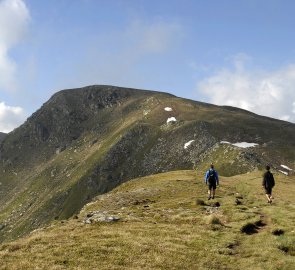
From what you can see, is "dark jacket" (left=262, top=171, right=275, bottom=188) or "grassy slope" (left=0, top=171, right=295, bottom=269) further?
"dark jacket" (left=262, top=171, right=275, bottom=188)

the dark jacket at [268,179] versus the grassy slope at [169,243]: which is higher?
the dark jacket at [268,179]

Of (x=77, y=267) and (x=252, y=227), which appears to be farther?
(x=252, y=227)

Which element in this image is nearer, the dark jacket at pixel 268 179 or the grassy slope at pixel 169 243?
the grassy slope at pixel 169 243

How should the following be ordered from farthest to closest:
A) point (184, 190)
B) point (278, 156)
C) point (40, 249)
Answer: point (278, 156) < point (184, 190) < point (40, 249)

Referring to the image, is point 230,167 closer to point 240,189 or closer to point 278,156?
point 278,156

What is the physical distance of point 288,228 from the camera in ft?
108

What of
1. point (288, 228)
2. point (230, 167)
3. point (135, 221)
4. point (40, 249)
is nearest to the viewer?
point (40, 249)

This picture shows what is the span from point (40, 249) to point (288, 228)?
19.0 m

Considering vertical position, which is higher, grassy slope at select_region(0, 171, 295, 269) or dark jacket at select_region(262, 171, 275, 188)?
dark jacket at select_region(262, 171, 275, 188)

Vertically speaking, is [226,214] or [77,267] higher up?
[226,214]

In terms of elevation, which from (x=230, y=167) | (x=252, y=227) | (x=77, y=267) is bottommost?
(x=77, y=267)

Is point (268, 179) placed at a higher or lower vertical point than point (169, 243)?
higher

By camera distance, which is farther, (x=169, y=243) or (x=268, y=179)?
(x=268, y=179)

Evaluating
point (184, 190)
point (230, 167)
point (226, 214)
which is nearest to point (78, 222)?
point (226, 214)
